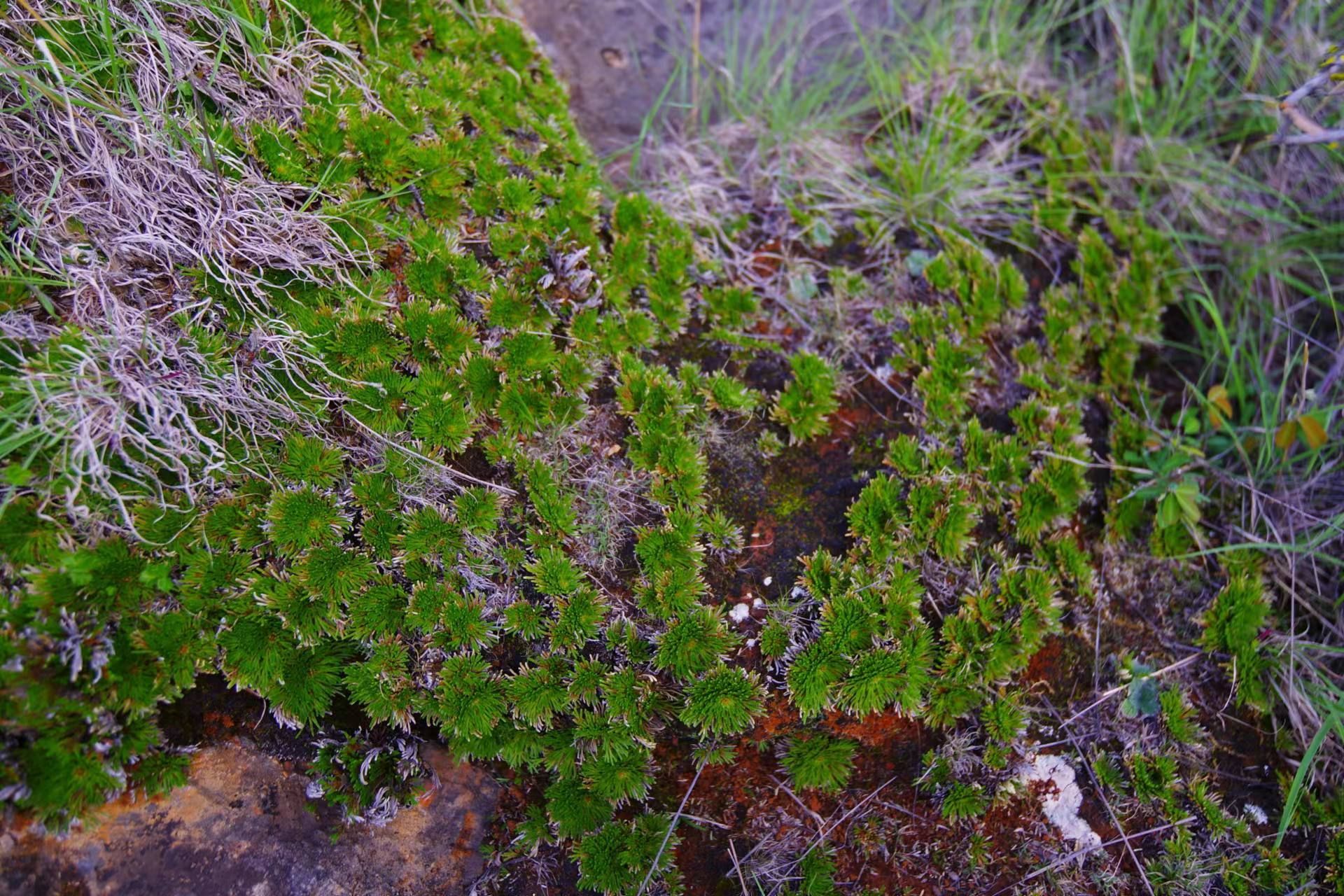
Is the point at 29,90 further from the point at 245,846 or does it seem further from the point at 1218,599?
the point at 1218,599

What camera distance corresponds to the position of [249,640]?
2.54 m

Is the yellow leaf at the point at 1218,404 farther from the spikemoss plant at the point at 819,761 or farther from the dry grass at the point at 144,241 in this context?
the dry grass at the point at 144,241

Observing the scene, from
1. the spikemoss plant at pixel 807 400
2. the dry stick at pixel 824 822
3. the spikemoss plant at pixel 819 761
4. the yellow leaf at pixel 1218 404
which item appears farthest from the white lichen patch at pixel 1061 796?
the yellow leaf at pixel 1218 404

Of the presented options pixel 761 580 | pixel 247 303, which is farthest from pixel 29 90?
pixel 761 580

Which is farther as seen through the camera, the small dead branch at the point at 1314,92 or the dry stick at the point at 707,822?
the small dead branch at the point at 1314,92

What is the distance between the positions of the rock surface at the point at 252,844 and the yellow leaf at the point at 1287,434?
128 inches

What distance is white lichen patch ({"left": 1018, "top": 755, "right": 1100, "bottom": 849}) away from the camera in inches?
110

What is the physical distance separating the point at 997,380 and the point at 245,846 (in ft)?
10.7

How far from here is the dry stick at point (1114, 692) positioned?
2.93 metres

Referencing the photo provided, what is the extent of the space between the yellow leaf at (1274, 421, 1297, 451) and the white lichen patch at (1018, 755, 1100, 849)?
4.95ft

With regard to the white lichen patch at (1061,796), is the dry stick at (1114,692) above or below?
above

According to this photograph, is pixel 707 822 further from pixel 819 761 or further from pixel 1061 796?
pixel 1061 796

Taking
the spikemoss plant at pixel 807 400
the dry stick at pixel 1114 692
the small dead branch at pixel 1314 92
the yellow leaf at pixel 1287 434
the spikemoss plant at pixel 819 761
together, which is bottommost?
the spikemoss plant at pixel 819 761

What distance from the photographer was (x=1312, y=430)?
3.00 m
